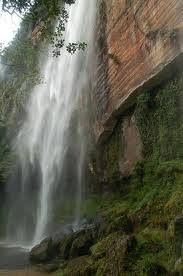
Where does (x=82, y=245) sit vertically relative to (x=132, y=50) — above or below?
below

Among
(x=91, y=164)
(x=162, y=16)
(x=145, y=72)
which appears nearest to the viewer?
(x=162, y=16)

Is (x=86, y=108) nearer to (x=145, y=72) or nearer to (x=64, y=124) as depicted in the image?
(x=64, y=124)

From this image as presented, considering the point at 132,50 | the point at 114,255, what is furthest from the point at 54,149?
the point at 114,255

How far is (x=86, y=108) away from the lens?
2162cm

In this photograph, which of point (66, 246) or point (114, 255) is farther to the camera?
point (66, 246)

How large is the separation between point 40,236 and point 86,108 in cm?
729

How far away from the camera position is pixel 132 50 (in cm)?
1653

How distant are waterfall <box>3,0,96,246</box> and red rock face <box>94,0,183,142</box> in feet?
9.32

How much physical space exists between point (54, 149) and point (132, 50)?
30.1 ft

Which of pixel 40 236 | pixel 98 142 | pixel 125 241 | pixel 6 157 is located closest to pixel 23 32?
pixel 6 157

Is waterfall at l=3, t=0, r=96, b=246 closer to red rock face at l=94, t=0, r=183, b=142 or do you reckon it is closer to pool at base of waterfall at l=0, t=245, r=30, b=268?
red rock face at l=94, t=0, r=183, b=142

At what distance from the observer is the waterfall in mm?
22406

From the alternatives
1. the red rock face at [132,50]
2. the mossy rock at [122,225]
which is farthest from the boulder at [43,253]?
the red rock face at [132,50]

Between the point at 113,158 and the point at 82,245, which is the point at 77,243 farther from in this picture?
the point at 113,158
